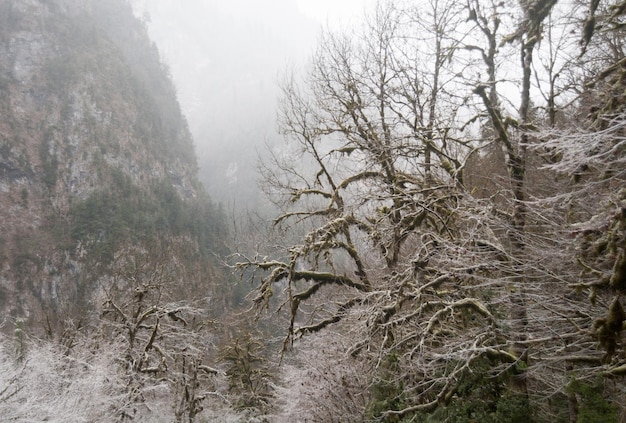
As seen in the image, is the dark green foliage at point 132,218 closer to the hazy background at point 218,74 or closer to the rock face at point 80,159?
the rock face at point 80,159

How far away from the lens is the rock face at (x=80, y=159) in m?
61.8

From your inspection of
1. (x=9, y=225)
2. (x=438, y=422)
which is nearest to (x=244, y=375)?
(x=438, y=422)

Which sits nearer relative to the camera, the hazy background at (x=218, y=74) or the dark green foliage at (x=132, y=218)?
the dark green foliage at (x=132, y=218)

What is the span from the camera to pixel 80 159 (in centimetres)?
7644

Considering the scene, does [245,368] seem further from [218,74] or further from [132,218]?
[218,74]

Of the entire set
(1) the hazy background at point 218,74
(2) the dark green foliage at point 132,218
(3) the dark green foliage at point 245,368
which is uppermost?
(1) the hazy background at point 218,74

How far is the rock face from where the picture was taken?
203 ft

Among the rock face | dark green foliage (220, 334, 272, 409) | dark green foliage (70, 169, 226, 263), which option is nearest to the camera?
dark green foliage (220, 334, 272, 409)

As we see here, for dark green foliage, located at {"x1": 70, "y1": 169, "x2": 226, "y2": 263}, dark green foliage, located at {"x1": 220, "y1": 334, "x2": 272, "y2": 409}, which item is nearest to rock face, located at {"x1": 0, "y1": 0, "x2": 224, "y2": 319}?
dark green foliage, located at {"x1": 70, "y1": 169, "x2": 226, "y2": 263}

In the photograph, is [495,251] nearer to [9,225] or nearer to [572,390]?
[572,390]

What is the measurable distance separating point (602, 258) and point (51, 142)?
87.3 metres

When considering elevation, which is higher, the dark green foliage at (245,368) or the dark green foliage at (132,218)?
the dark green foliage at (132,218)

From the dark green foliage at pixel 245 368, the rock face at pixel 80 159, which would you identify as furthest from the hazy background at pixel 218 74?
the dark green foliage at pixel 245 368

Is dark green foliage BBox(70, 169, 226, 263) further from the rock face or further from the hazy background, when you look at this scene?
the hazy background
